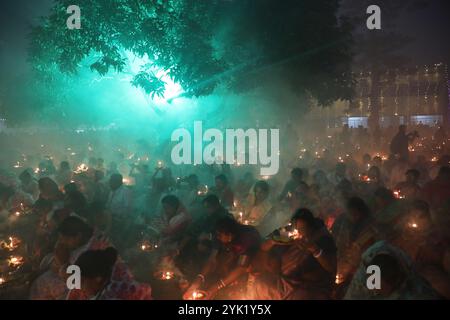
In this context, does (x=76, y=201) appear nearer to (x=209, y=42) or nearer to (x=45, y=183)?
(x=45, y=183)

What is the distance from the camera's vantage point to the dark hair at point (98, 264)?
134 inches

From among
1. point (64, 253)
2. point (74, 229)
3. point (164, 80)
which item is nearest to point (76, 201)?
point (64, 253)

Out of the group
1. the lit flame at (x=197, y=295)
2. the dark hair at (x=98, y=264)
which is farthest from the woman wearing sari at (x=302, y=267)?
the dark hair at (x=98, y=264)

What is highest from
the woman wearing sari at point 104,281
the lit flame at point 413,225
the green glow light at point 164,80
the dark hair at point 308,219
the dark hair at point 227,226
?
the green glow light at point 164,80

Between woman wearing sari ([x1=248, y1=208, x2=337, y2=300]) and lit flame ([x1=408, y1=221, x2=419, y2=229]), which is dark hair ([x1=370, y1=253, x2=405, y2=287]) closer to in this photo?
woman wearing sari ([x1=248, y1=208, x2=337, y2=300])

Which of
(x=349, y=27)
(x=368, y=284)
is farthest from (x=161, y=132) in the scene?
(x=368, y=284)

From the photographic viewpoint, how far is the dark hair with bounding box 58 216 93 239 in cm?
425

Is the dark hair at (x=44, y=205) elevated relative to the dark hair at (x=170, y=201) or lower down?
lower down

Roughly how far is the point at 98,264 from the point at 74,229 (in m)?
1.01

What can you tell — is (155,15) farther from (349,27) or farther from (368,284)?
(368,284)

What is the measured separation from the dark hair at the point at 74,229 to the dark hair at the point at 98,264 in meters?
0.78

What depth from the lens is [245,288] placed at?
4.43 metres

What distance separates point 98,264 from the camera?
346cm

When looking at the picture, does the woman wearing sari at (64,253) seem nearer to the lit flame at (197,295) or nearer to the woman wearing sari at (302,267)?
the lit flame at (197,295)
